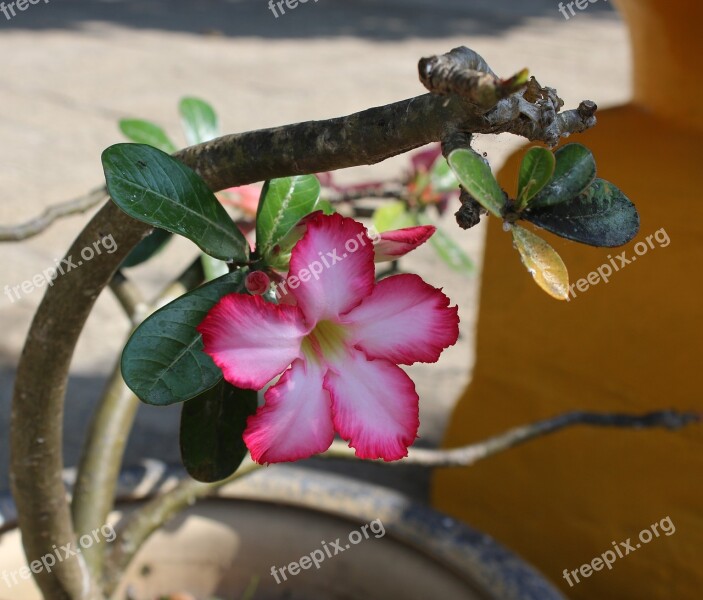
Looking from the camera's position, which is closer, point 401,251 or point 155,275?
point 401,251

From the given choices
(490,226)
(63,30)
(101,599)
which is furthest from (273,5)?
(101,599)

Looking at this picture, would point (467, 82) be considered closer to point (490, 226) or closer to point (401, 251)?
point (401, 251)

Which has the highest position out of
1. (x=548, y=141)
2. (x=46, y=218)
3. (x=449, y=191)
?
(x=548, y=141)

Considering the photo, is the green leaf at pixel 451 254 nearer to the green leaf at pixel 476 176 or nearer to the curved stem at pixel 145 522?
the curved stem at pixel 145 522
